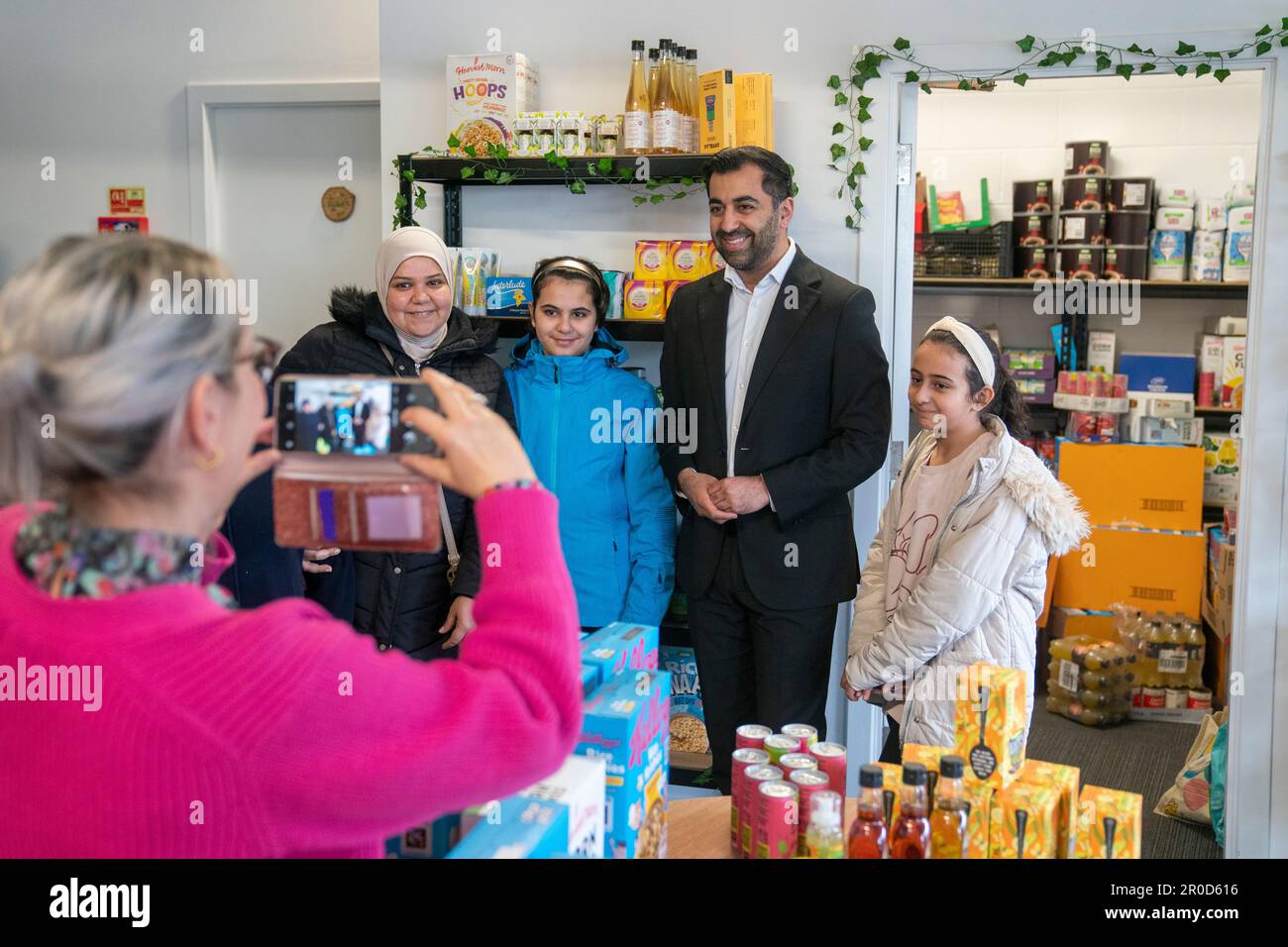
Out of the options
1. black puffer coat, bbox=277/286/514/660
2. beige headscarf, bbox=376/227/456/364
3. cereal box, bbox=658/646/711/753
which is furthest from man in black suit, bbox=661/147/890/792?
beige headscarf, bbox=376/227/456/364

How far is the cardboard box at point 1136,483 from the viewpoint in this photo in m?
5.23

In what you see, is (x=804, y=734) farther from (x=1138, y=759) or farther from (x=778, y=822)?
(x=1138, y=759)

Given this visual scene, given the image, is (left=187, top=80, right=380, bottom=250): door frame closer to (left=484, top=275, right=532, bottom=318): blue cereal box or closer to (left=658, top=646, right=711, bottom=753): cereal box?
(left=484, top=275, right=532, bottom=318): blue cereal box

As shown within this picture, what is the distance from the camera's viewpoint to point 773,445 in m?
3.06

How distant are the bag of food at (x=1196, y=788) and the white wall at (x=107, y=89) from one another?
391 cm

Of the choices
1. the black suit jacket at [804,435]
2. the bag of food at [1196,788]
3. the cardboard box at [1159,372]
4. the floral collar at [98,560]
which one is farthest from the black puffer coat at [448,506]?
the cardboard box at [1159,372]

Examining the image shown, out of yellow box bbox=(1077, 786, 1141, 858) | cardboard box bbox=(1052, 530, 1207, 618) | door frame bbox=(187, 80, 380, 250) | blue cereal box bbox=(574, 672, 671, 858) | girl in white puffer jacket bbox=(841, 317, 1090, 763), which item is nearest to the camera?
blue cereal box bbox=(574, 672, 671, 858)

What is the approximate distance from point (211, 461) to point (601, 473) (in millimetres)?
2142

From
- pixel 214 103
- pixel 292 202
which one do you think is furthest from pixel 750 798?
pixel 214 103

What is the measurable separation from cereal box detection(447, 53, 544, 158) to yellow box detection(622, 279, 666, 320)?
0.58 metres

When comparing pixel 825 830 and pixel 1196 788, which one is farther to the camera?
pixel 1196 788

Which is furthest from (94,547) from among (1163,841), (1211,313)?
(1211,313)

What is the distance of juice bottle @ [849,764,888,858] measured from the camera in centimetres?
154

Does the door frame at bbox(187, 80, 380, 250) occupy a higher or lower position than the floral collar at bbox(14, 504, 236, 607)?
higher
